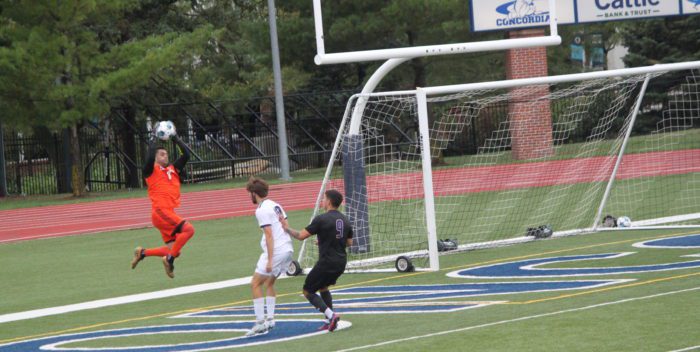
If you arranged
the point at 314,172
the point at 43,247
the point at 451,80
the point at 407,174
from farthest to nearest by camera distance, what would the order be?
the point at 451,80 < the point at 314,172 < the point at 407,174 < the point at 43,247

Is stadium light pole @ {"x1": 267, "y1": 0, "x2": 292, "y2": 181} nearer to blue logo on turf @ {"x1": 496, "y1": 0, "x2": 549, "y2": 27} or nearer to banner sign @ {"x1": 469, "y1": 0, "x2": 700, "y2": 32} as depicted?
banner sign @ {"x1": 469, "y1": 0, "x2": 700, "y2": 32}

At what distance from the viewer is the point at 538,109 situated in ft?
91.1

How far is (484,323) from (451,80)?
35.6 m

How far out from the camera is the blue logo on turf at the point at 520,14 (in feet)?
91.9

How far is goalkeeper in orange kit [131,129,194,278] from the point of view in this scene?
14.7 m

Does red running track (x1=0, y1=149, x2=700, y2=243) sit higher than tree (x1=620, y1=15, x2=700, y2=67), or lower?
lower

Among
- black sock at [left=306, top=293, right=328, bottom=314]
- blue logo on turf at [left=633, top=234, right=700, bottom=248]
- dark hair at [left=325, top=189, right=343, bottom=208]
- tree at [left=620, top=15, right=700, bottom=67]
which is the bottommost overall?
blue logo on turf at [left=633, top=234, right=700, bottom=248]

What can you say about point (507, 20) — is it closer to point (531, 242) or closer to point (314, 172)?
point (314, 172)

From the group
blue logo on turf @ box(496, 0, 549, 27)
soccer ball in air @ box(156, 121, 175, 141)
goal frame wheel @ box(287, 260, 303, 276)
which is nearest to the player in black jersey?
soccer ball in air @ box(156, 121, 175, 141)

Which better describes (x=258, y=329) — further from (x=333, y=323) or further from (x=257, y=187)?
(x=257, y=187)

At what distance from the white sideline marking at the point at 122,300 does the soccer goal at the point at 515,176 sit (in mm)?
1387

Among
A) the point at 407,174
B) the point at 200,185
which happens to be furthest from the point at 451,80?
the point at 407,174

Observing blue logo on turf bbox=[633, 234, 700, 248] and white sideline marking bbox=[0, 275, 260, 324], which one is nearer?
white sideline marking bbox=[0, 275, 260, 324]

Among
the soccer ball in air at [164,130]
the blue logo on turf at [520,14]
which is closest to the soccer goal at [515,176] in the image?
the blue logo on turf at [520,14]
